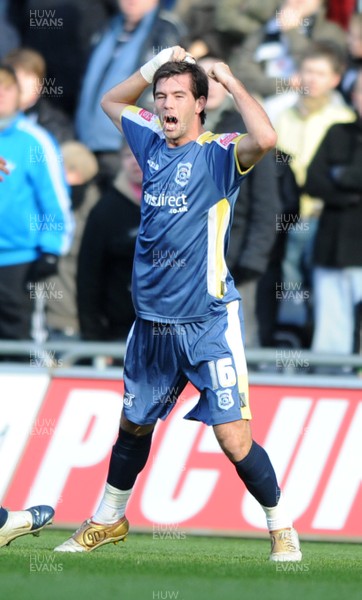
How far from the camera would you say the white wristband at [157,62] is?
7.31 m

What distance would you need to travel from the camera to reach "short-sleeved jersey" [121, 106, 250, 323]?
711 centimetres

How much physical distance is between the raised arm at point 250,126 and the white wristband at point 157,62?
0.32m

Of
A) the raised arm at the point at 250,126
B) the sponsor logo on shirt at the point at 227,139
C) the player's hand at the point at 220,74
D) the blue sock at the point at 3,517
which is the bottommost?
the blue sock at the point at 3,517

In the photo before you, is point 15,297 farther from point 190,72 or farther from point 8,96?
point 190,72

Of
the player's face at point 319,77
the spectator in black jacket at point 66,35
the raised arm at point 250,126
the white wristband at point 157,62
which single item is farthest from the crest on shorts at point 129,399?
the spectator in black jacket at point 66,35

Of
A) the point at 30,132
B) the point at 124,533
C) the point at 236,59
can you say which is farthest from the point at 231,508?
the point at 236,59

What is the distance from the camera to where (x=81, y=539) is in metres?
7.60

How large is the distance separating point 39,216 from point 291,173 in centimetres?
202

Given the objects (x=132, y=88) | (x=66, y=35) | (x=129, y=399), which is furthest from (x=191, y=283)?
(x=66, y=35)

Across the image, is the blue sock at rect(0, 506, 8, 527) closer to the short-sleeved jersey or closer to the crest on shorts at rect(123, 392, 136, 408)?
the crest on shorts at rect(123, 392, 136, 408)

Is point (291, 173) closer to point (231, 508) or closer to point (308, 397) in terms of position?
point (308, 397)

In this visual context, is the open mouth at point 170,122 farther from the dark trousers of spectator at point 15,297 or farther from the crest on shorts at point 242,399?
the dark trousers of spectator at point 15,297

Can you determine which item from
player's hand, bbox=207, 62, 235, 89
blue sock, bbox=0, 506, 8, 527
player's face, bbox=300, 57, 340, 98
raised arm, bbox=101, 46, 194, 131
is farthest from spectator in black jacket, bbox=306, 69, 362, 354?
blue sock, bbox=0, 506, 8, 527

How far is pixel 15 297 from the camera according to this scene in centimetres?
1082
